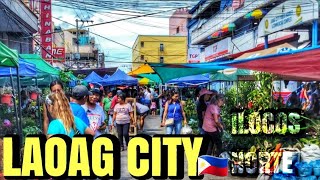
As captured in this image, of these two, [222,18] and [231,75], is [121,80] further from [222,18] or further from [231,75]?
[222,18]

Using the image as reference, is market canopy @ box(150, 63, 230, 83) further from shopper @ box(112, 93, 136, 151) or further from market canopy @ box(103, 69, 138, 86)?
market canopy @ box(103, 69, 138, 86)

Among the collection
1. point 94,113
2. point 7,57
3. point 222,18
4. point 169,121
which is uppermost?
point 222,18

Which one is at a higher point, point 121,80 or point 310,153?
point 121,80

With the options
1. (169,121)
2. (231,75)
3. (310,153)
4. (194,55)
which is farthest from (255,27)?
(194,55)

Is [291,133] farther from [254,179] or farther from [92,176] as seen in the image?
[92,176]

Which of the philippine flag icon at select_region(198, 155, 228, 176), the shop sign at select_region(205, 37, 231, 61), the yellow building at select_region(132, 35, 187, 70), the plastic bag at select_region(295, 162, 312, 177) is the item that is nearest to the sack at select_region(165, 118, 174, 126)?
the philippine flag icon at select_region(198, 155, 228, 176)

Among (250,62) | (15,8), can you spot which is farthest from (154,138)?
(15,8)

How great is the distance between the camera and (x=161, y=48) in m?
74.2

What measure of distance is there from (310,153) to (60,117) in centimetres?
378

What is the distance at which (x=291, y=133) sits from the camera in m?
7.91

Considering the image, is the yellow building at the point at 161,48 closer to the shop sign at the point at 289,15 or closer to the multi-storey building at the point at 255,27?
the multi-storey building at the point at 255,27

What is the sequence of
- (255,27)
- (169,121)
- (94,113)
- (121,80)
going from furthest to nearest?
(255,27) → (121,80) → (169,121) → (94,113)

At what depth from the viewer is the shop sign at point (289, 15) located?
14.8 metres

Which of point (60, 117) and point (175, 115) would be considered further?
point (175, 115)
